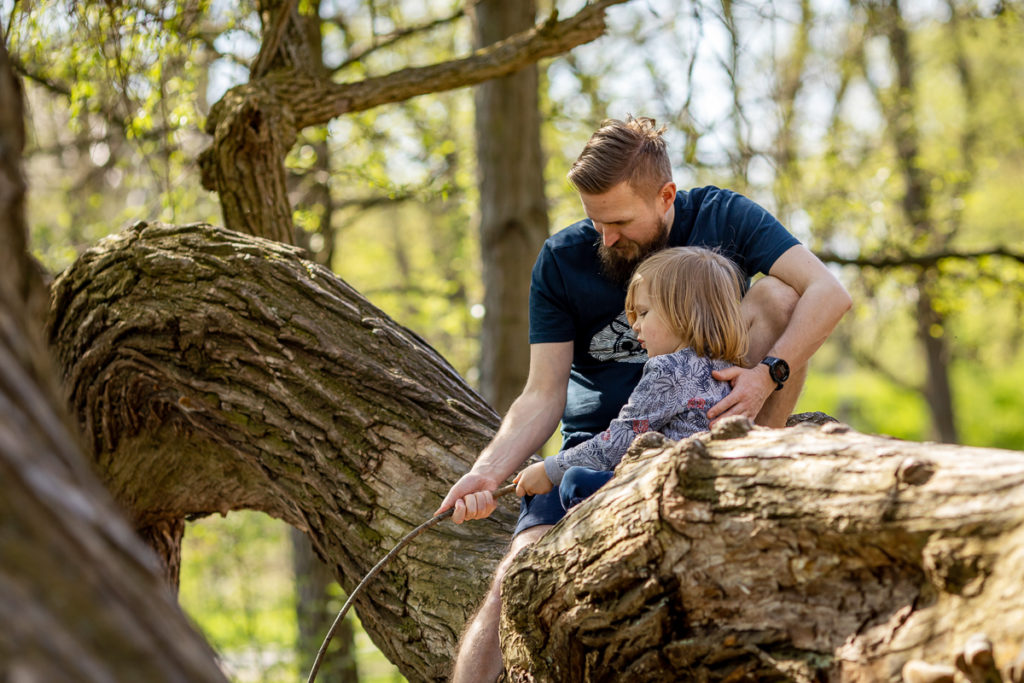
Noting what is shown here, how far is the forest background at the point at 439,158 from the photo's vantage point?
475 centimetres

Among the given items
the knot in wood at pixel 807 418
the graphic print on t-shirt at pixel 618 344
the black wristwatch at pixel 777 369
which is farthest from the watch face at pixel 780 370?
the graphic print on t-shirt at pixel 618 344

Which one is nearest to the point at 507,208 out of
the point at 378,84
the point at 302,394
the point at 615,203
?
the point at 378,84

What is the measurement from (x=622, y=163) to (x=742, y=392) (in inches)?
35.2

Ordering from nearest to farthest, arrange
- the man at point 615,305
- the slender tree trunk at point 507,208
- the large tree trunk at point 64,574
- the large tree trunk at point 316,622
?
1. the large tree trunk at point 64,574
2. the man at point 615,305
3. the slender tree trunk at point 507,208
4. the large tree trunk at point 316,622

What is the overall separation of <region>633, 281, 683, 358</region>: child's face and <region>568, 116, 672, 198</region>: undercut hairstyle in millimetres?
492

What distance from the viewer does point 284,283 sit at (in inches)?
136

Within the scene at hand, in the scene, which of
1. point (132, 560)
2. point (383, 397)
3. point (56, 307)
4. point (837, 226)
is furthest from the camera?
point (837, 226)

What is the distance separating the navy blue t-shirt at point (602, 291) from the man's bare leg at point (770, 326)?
0.17m

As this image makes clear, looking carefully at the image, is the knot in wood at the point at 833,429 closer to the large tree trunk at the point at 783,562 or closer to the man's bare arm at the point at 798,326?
the large tree trunk at the point at 783,562

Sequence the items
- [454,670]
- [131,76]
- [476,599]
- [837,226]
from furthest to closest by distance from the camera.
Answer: [837,226] → [131,76] → [476,599] → [454,670]

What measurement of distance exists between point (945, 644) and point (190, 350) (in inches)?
110

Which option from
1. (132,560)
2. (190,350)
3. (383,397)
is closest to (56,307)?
(190,350)

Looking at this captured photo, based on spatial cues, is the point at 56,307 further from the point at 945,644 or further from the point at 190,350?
the point at 945,644

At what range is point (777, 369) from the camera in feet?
8.80
